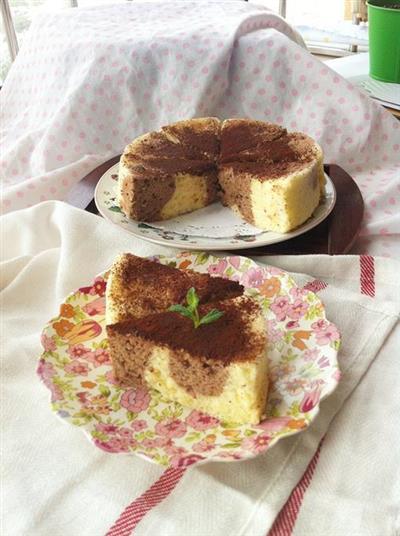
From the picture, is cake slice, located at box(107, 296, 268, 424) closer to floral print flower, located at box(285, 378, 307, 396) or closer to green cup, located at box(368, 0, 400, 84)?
floral print flower, located at box(285, 378, 307, 396)

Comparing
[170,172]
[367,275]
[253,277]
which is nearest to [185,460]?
[253,277]

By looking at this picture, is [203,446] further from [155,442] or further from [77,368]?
[77,368]

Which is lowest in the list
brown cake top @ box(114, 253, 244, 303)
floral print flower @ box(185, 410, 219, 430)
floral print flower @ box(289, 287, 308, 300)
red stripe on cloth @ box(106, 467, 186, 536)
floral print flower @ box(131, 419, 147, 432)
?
red stripe on cloth @ box(106, 467, 186, 536)

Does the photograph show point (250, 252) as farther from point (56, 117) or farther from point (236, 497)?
point (56, 117)

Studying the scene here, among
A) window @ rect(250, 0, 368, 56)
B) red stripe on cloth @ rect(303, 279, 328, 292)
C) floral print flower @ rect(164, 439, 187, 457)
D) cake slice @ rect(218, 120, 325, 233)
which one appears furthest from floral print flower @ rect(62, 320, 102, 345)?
window @ rect(250, 0, 368, 56)

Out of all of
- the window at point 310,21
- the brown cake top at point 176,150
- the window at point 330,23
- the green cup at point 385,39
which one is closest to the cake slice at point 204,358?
the brown cake top at point 176,150

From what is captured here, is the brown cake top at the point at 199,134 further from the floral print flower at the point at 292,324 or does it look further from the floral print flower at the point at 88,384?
the floral print flower at the point at 88,384
